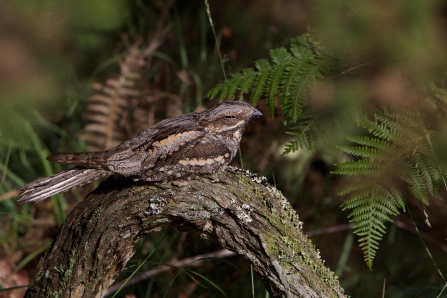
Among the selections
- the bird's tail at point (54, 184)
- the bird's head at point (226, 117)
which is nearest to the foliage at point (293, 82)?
the bird's head at point (226, 117)

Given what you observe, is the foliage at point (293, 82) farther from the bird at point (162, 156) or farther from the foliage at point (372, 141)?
the bird at point (162, 156)

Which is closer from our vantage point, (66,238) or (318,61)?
(66,238)

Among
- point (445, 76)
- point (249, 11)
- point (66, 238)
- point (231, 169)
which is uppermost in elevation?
point (249, 11)

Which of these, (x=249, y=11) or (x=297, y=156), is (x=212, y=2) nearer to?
(x=249, y=11)

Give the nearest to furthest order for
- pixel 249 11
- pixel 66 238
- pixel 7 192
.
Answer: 1. pixel 66 238
2. pixel 7 192
3. pixel 249 11

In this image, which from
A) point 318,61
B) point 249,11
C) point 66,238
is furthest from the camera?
point 249,11

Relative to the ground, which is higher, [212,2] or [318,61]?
[212,2]

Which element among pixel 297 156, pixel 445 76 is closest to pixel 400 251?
pixel 297 156
